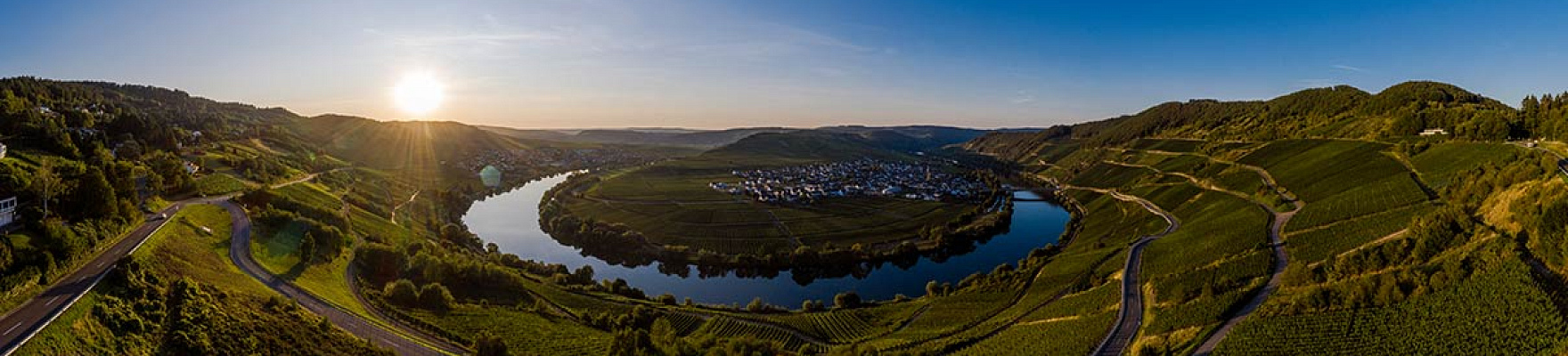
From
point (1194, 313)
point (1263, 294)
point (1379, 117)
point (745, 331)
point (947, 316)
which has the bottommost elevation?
point (745, 331)

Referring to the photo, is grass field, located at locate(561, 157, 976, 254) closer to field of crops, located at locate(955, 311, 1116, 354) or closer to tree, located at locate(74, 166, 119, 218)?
field of crops, located at locate(955, 311, 1116, 354)

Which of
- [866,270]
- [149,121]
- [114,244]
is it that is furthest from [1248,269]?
[149,121]

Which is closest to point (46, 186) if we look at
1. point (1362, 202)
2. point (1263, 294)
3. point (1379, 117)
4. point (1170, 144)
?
point (1263, 294)

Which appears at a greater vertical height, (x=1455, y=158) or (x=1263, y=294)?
(x=1455, y=158)

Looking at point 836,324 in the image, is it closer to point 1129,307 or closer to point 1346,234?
point 1129,307

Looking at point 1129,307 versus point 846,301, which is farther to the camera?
point 846,301

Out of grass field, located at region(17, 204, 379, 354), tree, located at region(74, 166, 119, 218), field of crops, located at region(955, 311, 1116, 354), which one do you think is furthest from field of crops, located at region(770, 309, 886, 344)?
tree, located at region(74, 166, 119, 218)

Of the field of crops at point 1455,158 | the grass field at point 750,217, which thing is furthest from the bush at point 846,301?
the field of crops at point 1455,158
